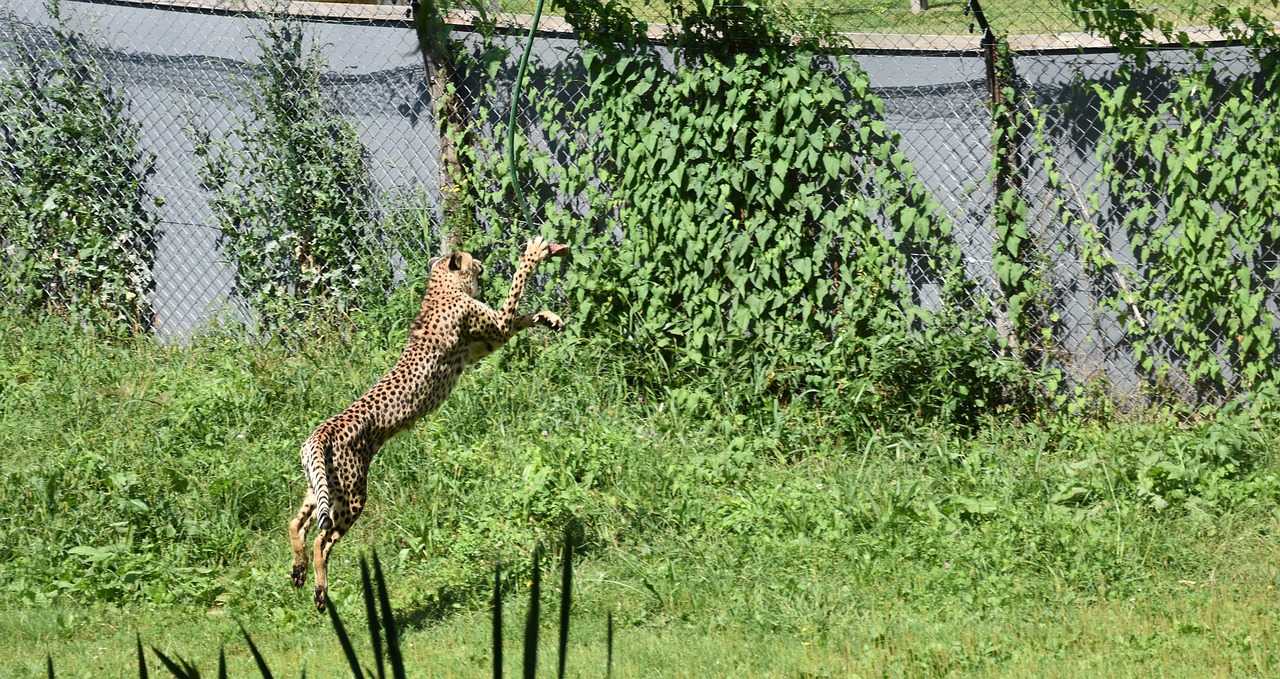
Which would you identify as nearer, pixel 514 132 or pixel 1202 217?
pixel 1202 217

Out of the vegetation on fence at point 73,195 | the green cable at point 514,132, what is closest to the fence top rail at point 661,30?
the green cable at point 514,132

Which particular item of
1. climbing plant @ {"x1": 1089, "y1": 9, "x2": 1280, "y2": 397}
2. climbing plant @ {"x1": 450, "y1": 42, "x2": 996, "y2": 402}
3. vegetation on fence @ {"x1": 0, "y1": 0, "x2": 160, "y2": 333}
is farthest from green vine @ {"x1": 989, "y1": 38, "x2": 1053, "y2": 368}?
vegetation on fence @ {"x1": 0, "y1": 0, "x2": 160, "y2": 333}

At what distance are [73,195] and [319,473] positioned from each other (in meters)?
4.82

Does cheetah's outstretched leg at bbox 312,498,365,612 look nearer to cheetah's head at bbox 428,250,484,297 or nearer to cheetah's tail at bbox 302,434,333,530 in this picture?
cheetah's tail at bbox 302,434,333,530

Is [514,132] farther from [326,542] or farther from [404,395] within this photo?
[326,542]

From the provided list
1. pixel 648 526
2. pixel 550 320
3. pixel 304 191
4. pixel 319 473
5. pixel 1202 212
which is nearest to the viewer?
pixel 319 473

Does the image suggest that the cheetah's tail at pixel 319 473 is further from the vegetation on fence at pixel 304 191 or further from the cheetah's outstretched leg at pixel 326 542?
the vegetation on fence at pixel 304 191

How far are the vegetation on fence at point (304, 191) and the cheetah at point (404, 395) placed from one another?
7.89 ft

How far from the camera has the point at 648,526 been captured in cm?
630

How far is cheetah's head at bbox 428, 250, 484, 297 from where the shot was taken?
607 cm

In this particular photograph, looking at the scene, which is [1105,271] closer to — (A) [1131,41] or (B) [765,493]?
(A) [1131,41]

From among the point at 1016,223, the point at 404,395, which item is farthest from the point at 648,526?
the point at 1016,223

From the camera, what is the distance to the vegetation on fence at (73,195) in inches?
349

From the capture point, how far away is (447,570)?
6082mm
